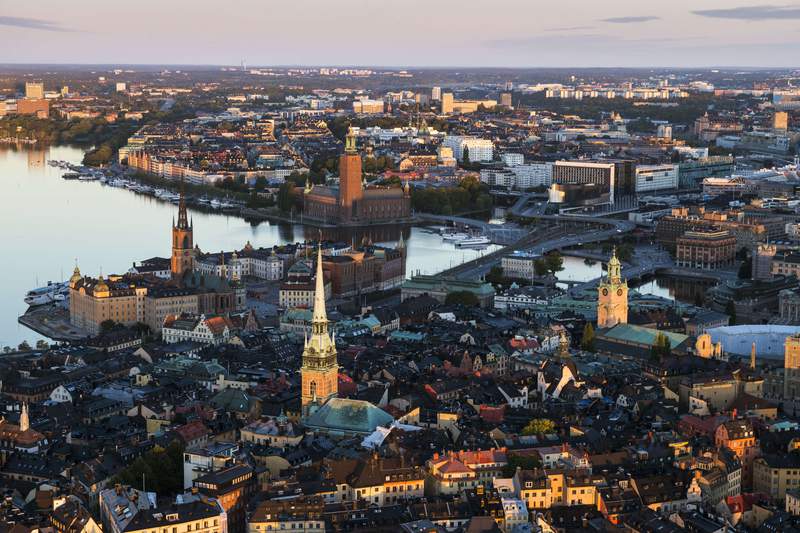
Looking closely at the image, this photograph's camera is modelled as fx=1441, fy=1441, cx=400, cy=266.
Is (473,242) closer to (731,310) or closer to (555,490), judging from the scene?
(731,310)

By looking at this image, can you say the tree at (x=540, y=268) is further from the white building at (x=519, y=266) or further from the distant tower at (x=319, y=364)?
the distant tower at (x=319, y=364)

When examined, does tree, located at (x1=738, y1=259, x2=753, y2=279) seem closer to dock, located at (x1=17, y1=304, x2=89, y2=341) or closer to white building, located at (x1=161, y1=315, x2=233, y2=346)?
white building, located at (x1=161, y1=315, x2=233, y2=346)

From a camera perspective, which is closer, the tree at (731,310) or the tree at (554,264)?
the tree at (731,310)

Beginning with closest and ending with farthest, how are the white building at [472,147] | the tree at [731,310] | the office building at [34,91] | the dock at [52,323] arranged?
the dock at [52,323] → the tree at [731,310] → the white building at [472,147] → the office building at [34,91]

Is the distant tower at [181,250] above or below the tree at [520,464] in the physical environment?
above

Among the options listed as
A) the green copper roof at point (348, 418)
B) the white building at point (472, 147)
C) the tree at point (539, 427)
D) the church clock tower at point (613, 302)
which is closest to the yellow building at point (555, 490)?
the tree at point (539, 427)

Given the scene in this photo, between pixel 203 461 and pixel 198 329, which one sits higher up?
pixel 203 461

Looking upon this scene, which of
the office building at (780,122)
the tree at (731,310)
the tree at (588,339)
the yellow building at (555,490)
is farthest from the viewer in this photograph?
the office building at (780,122)

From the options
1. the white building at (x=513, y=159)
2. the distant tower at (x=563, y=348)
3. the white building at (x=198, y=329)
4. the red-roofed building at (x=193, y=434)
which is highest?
the white building at (x=513, y=159)

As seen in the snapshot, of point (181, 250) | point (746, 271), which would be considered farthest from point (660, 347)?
point (746, 271)
